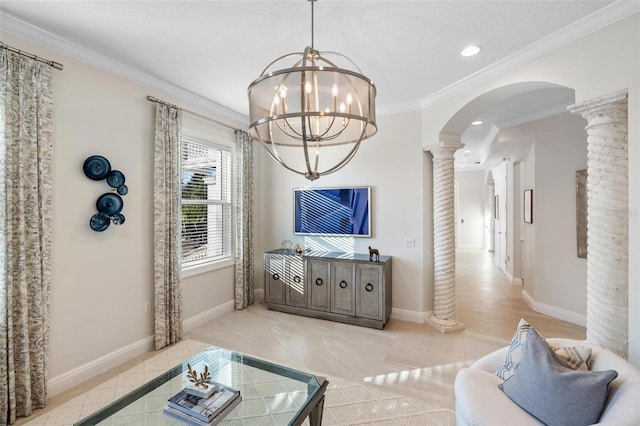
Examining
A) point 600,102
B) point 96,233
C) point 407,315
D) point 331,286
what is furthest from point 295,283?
point 600,102

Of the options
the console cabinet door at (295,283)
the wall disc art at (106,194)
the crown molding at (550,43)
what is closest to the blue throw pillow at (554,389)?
the crown molding at (550,43)

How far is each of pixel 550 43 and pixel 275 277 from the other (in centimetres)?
384

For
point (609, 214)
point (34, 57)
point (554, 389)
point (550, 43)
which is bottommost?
point (554, 389)

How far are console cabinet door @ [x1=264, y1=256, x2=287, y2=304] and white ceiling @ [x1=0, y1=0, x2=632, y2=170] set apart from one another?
240 cm

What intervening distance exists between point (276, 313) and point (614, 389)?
3.51m

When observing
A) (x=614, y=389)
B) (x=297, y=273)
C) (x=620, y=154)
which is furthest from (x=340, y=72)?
(x=297, y=273)

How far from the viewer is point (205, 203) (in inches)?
155

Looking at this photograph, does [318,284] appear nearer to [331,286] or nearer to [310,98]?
[331,286]

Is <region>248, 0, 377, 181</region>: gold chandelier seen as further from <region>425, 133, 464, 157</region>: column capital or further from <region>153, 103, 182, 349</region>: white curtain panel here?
<region>425, 133, 464, 157</region>: column capital

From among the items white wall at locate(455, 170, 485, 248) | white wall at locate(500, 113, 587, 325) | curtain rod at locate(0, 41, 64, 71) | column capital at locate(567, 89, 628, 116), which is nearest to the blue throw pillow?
column capital at locate(567, 89, 628, 116)

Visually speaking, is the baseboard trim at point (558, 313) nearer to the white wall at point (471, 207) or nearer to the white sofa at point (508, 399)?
the white sofa at point (508, 399)

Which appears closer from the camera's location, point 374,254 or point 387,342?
point 387,342

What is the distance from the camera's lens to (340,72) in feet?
4.29

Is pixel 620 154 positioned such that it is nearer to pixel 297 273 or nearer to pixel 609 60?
pixel 609 60
